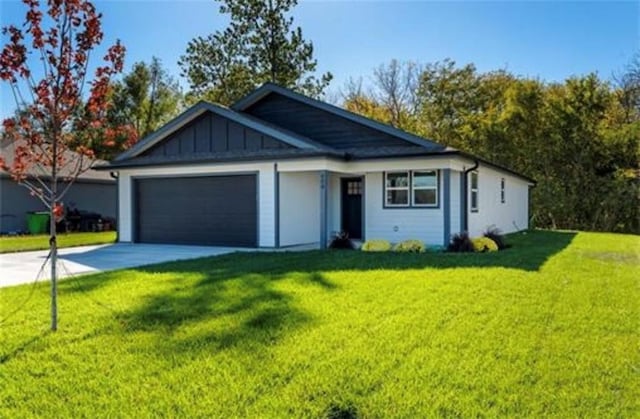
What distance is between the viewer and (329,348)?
459 centimetres

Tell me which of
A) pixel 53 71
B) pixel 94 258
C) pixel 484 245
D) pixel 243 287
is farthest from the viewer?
pixel 484 245

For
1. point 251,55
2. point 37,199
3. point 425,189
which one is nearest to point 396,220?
point 425,189

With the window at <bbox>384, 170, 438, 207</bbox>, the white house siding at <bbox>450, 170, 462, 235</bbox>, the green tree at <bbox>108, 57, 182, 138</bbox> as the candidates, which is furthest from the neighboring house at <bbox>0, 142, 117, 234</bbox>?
the white house siding at <bbox>450, 170, 462, 235</bbox>

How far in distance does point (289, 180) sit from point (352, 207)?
8.56 ft

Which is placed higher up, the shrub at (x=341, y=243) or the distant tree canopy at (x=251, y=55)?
the distant tree canopy at (x=251, y=55)

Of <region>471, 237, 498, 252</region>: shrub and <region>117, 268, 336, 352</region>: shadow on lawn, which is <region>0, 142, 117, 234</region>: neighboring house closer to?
<region>117, 268, 336, 352</region>: shadow on lawn

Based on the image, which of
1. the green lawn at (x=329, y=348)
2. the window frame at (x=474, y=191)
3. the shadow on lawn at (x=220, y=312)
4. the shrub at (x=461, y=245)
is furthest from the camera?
the window frame at (x=474, y=191)

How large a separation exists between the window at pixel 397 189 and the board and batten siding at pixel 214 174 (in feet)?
10.2

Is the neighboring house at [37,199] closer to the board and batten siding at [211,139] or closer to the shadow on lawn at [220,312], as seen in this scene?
the board and batten siding at [211,139]

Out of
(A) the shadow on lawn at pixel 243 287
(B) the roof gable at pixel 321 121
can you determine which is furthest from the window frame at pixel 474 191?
(A) the shadow on lawn at pixel 243 287

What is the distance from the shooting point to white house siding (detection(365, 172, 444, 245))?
13445mm

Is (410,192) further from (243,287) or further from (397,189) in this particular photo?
(243,287)

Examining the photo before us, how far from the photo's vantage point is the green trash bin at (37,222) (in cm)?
2073

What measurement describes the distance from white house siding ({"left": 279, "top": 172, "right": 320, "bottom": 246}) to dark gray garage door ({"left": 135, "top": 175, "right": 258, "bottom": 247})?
2.62 ft
